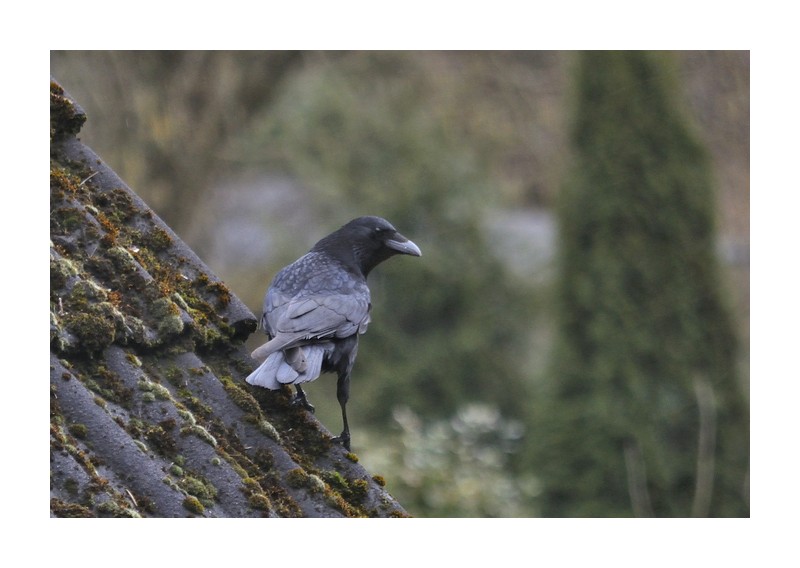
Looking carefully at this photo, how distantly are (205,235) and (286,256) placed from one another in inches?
32.9

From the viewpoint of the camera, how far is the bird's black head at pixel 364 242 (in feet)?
11.6

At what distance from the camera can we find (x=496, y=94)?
12.4 metres

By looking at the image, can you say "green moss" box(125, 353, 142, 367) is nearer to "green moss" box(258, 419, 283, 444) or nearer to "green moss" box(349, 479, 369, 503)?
"green moss" box(258, 419, 283, 444)

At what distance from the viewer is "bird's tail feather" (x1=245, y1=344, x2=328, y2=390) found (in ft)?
9.49

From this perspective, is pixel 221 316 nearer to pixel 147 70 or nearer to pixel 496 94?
pixel 147 70

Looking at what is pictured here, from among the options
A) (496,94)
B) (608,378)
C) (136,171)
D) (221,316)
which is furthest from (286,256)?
(221,316)

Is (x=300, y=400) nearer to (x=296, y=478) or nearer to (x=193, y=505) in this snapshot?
(x=296, y=478)

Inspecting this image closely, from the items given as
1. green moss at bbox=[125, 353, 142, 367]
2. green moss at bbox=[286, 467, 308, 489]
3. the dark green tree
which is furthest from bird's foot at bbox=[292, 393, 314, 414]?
the dark green tree

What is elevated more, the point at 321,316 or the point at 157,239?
the point at 157,239

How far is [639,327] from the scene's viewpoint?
24.1ft

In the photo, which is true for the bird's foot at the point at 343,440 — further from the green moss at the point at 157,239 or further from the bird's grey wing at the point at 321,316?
the green moss at the point at 157,239

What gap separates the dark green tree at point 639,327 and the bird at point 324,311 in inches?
161

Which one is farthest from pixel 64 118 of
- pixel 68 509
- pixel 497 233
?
pixel 497 233

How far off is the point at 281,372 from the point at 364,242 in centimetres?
78
